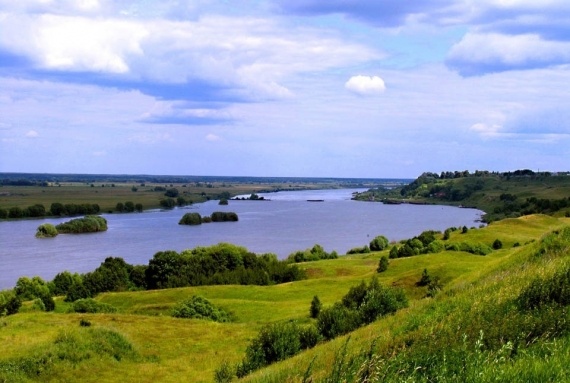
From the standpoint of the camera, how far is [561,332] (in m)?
7.54

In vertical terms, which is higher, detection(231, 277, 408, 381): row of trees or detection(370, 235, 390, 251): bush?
detection(231, 277, 408, 381): row of trees

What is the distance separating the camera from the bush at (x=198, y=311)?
43344 millimetres

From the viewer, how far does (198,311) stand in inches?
1726

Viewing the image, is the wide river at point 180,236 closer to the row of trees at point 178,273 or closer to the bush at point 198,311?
the row of trees at point 178,273

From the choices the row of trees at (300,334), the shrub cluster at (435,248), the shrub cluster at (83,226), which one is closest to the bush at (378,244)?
the shrub cluster at (435,248)

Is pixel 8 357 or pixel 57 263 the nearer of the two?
pixel 8 357

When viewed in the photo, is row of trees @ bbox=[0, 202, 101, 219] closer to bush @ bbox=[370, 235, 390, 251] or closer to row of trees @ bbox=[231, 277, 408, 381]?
Answer: bush @ bbox=[370, 235, 390, 251]

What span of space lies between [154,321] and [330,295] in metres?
17.6

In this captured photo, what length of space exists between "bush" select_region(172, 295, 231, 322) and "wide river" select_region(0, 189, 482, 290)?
3565cm

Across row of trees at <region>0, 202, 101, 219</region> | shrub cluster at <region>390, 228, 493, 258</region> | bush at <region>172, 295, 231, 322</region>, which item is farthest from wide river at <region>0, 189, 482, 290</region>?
bush at <region>172, 295, 231, 322</region>

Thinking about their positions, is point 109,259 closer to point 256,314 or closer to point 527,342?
point 256,314

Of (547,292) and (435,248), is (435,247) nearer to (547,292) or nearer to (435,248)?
(435,248)

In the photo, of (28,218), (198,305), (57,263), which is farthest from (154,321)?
(28,218)

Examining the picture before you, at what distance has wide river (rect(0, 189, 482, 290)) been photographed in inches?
3445
